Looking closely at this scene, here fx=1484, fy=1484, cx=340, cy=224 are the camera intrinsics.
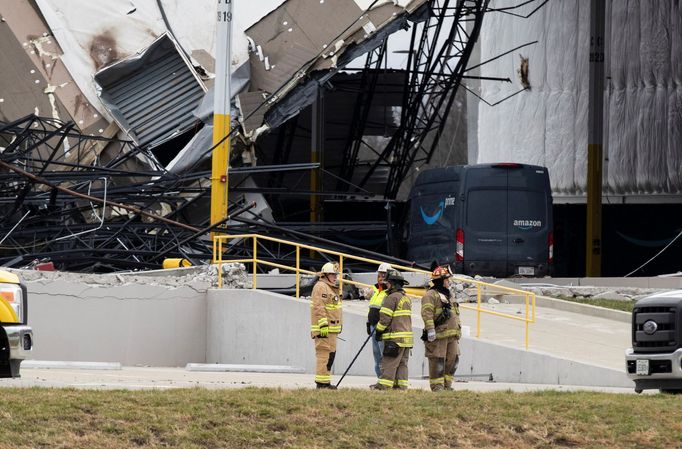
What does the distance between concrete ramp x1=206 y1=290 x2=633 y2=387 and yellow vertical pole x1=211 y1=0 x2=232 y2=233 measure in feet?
13.0

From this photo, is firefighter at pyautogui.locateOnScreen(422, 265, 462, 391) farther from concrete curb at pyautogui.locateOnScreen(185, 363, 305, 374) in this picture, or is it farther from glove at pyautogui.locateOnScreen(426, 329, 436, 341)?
concrete curb at pyautogui.locateOnScreen(185, 363, 305, 374)

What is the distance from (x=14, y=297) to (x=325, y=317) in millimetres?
4463

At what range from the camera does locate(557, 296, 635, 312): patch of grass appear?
2494 centimetres

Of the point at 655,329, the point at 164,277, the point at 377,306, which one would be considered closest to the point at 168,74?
the point at 164,277

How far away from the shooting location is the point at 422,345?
68.3 ft

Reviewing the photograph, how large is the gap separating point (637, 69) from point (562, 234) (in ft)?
18.9

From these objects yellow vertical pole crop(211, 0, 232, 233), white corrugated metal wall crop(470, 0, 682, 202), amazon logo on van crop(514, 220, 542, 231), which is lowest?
amazon logo on van crop(514, 220, 542, 231)

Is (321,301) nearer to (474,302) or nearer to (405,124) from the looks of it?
(474,302)

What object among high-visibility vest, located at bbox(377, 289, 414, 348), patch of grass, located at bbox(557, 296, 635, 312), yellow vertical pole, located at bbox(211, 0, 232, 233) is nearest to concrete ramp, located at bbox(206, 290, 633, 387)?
patch of grass, located at bbox(557, 296, 635, 312)

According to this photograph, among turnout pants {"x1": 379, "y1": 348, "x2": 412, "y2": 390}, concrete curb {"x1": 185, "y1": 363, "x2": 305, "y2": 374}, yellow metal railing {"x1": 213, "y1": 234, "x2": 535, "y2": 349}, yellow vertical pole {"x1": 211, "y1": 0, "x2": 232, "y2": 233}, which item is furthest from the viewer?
yellow vertical pole {"x1": 211, "y1": 0, "x2": 232, "y2": 233}

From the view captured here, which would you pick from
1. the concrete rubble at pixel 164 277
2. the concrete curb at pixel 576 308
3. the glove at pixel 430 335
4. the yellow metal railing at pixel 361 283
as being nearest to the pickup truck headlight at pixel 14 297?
the glove at pixel 430 335

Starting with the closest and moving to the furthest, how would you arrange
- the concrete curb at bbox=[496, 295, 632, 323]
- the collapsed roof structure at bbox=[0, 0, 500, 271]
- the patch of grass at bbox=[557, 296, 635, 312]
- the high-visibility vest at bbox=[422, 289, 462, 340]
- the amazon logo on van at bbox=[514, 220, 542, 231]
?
the high-visibility vest at bbox=[422, 289, 462, 340] → the concrete curb at bbox=[496, 295, 632, 323] → the patch of grass at bbox=[557, 296, 635, 312] → the amazon logo on van at bbox=[514, 220, 542, 231] → the collapsed roof structure at bbox=[0, 0, 500, 271]

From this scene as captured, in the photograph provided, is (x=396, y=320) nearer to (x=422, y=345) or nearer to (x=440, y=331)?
(x=440, y=331)

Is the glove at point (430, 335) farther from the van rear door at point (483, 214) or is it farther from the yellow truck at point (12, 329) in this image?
the van rear door at point (483, 214)
